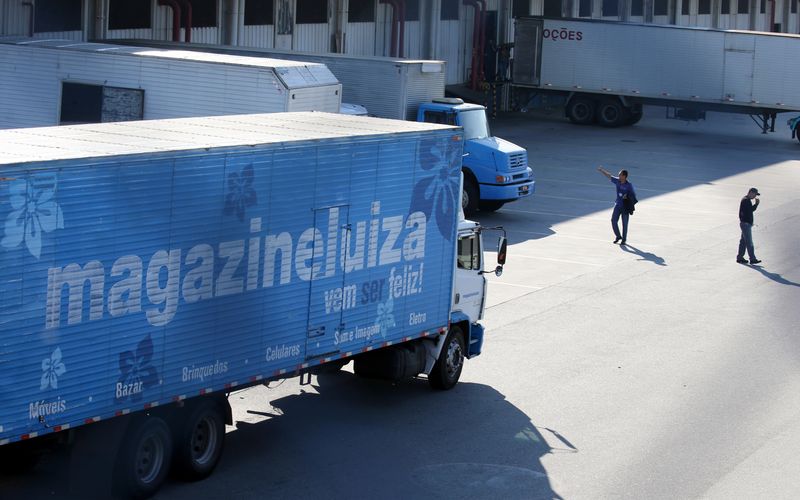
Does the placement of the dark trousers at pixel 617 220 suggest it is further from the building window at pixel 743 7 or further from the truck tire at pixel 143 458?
the building window at pixel 743 7

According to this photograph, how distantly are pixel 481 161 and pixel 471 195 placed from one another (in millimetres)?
855

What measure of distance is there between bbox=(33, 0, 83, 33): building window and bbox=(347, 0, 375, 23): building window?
14.1 m

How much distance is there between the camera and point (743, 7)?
7488 centimetres

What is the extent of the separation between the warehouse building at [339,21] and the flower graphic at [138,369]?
18.5 meters

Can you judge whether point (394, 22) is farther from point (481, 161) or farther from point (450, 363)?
point (450, 363)

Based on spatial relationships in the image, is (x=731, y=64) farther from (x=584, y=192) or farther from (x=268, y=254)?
(x=268, y=254)

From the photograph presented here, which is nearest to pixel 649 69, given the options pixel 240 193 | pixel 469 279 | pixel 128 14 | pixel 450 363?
pixel 128 14

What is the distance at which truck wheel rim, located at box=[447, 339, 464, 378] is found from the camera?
16.4 m

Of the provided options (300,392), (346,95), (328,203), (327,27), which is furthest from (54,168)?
(327,27)

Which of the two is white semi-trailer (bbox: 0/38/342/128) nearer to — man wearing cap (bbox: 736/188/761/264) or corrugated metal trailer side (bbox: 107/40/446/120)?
corrugated metal trailer side (bbox: 107/40/446/120)

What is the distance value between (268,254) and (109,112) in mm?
9922

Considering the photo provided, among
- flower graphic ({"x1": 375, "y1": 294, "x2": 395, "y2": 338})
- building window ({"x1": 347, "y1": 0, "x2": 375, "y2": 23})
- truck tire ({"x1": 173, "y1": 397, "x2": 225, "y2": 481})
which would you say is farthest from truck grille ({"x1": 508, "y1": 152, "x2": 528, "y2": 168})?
truck tire ({"x1": 173, "y1": 397, "x2": 225, "y2": 481})

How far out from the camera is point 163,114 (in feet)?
70.3

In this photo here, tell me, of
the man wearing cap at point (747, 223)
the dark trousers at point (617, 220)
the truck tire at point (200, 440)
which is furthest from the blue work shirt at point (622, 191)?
the truck tire at point (200, 440)
